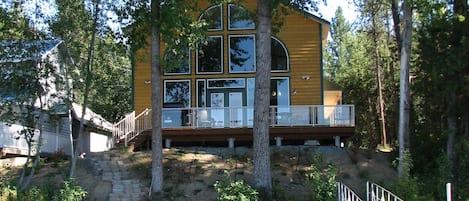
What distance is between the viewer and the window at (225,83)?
21.6 metres

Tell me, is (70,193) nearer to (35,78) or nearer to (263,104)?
(35,78)

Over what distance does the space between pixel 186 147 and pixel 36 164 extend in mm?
5544

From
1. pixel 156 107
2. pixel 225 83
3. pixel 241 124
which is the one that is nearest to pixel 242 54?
pixel 225 83

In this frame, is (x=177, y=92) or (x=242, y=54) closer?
(x=177, y=92)

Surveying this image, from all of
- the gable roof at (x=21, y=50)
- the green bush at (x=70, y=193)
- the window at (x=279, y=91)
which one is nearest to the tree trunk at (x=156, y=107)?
the green bush at (x=70, y=193)

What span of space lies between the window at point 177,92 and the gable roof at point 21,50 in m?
6.57

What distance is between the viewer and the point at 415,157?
16.7 meters

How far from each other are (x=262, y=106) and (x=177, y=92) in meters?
7.87

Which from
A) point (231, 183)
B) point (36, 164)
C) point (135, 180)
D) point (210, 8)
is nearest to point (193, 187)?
point (135, 180)

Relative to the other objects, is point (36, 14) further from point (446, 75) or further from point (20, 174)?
point (446, 75)

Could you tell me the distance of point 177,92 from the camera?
71.3ft

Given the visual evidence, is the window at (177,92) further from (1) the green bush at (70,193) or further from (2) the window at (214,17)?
(1) the green bush at (70,193)

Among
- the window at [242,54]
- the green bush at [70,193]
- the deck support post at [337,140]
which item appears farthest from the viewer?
the window at [242,54]

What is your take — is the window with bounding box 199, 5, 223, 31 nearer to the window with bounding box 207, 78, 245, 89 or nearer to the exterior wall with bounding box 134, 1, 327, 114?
the exterior wall with bounding box 134, 1, 327, 114
